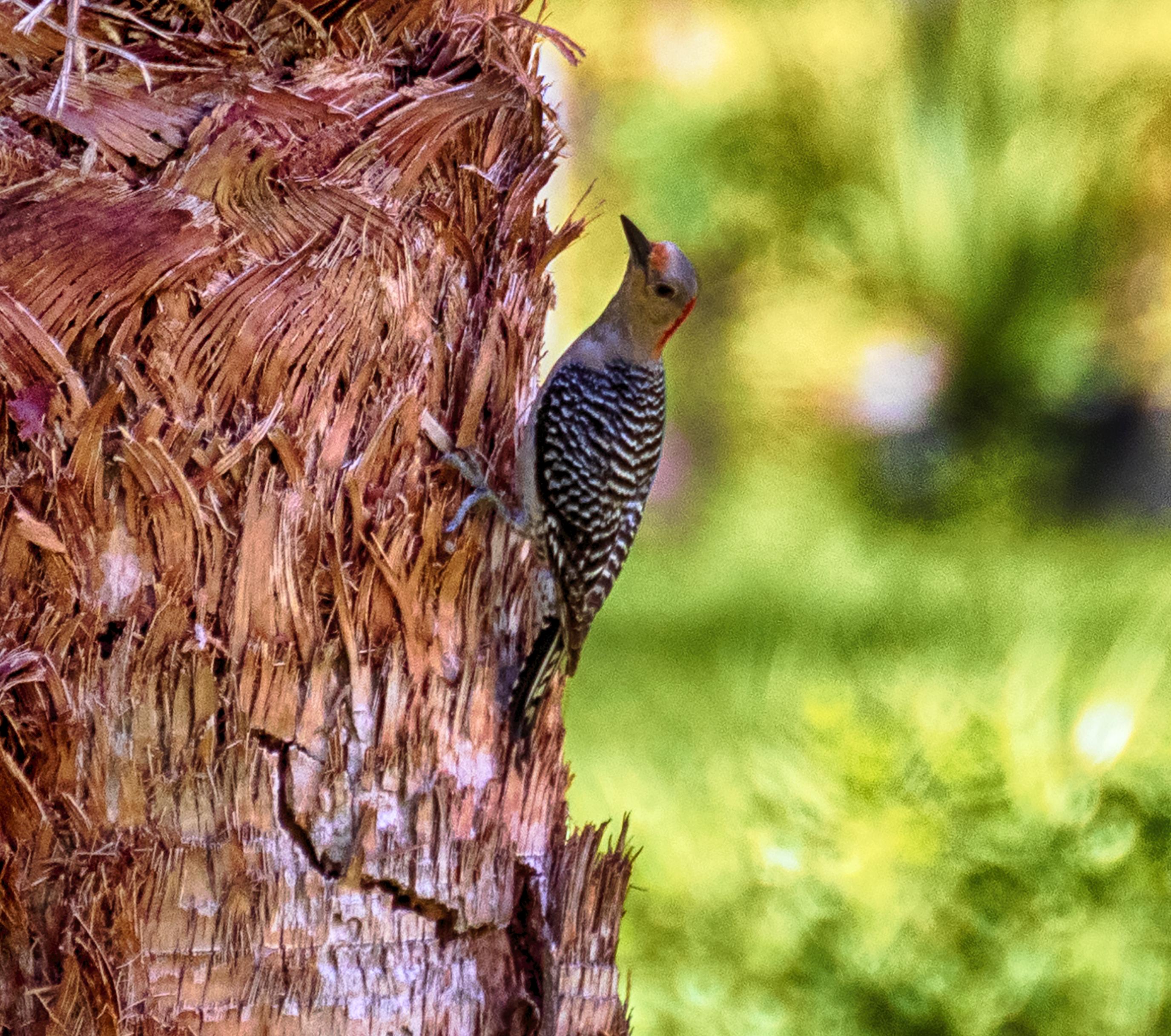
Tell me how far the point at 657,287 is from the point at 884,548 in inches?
61.1

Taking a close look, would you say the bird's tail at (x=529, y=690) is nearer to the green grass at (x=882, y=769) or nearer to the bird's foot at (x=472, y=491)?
the bird's foot at (x=472, y=491)

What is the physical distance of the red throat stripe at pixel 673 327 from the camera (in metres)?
3.47

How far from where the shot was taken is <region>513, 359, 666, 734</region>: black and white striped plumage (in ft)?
8.87

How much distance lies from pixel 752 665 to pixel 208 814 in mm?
2640

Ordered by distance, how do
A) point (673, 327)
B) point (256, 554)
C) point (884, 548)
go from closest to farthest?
point (256, 554)
point (673, 327)
point (884, 548)

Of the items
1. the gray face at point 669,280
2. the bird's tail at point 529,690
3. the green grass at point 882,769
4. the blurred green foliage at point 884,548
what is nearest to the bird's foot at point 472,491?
the bird's tail at point 529,690

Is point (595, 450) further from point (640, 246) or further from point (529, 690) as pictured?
point (529, 690)

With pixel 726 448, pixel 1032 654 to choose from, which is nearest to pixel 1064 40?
pixel 726 448

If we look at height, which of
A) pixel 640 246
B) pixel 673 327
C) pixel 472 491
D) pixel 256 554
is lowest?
pixel 256 554

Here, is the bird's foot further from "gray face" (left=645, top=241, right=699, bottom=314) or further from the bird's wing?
"gray face" (left=645, top=241, right=699, bottom=314)

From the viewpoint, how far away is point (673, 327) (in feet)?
11.4

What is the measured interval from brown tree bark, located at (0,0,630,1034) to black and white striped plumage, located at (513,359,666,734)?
31 cm

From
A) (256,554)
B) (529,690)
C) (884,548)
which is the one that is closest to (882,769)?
(884,548)

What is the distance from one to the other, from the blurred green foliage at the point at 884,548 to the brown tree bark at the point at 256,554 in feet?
6.58
